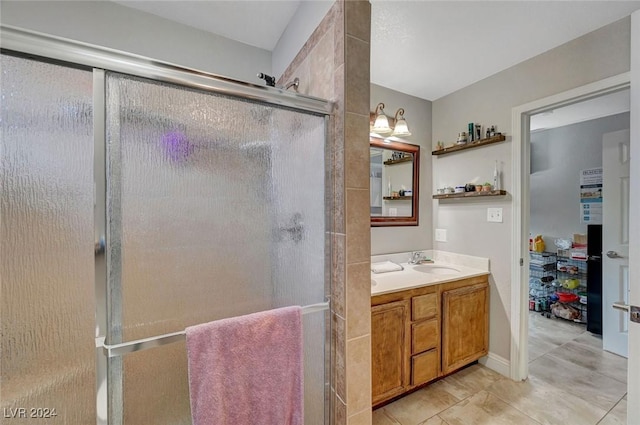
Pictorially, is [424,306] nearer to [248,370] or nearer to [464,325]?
[464,325]

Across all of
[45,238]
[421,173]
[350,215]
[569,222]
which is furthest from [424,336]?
[569,222]

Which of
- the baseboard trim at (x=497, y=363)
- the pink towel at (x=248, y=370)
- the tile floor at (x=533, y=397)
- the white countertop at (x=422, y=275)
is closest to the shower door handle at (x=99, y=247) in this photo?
the pink towel at (x=248, y=370)

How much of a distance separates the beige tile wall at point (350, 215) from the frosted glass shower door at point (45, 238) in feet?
2.74

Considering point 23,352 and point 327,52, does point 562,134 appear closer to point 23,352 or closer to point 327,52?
point 327,52

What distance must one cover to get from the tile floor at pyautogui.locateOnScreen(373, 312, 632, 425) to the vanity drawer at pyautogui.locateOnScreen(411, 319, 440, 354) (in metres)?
0.37

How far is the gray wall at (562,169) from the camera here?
308 cm

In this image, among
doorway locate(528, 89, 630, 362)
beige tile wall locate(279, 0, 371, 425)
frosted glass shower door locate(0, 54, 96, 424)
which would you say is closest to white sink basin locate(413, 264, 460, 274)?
doorway locate(528, 89, 630, 362)

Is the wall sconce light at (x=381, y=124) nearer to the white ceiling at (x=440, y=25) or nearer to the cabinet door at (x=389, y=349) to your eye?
the white ceiling at (x=440, y=25)

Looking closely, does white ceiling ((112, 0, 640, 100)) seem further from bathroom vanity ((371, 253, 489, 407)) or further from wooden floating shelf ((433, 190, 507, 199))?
bathroom vanity ((371, 253, 489, 407))

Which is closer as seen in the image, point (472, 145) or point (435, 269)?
point (472, 145)

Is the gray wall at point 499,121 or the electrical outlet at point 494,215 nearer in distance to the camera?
the gray wall at point 499,121

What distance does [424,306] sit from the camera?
1.79 m

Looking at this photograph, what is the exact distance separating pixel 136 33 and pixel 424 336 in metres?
2.74

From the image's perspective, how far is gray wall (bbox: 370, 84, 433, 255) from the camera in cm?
233
